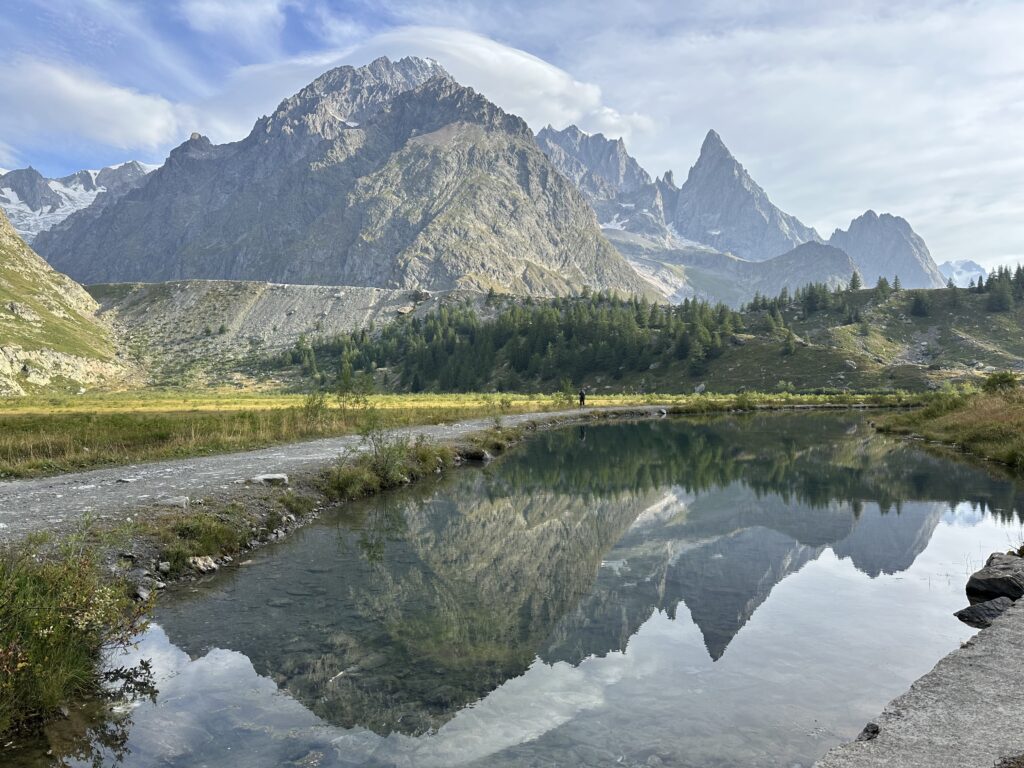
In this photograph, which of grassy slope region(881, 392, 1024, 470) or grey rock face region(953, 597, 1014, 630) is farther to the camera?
grassy slope region(881, 392, 1024, 470)

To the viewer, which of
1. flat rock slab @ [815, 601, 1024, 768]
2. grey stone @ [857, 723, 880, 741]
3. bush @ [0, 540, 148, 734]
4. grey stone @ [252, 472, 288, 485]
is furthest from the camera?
grey stone @ [252, 472, 288, 485]

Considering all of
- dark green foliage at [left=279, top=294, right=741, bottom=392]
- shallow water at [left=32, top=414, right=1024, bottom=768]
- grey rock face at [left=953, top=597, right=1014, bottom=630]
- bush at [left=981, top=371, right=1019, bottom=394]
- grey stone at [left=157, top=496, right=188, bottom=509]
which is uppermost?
dark green foliage at [left=279, top=294, right=741, bottom=392]

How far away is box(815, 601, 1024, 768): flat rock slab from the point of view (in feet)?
24.3

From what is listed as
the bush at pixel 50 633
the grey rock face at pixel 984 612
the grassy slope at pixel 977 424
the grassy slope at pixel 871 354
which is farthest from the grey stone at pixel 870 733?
the grassy slope at pixel 871 354

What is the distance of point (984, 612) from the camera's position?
15109mm

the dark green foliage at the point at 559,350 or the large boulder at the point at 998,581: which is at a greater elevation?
the dark green foliage at the point at 559,350

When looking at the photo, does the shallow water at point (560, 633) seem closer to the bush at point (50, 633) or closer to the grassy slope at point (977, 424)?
the bush at point (50, 633)

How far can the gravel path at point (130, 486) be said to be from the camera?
19141mm

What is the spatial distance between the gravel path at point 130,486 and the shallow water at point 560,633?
4729 millimetres

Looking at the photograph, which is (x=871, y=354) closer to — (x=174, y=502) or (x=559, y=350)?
(x=559, y=350)

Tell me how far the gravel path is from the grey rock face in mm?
20409

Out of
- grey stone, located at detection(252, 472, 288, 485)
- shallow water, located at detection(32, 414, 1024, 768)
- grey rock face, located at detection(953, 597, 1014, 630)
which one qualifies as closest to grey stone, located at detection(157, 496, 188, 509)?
shallow water, located at detection(32, 414, 1024, 768)

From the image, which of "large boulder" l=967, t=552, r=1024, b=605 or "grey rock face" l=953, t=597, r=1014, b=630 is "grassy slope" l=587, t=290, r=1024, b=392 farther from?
"grey rock face" l=953, t=597, r=1014, b=630

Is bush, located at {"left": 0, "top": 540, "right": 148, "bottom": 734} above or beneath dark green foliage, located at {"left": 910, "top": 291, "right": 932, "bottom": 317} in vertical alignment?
beneath
